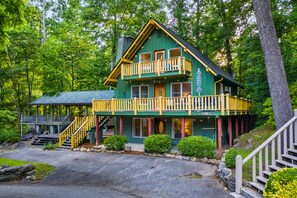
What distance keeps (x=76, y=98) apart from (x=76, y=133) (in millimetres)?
5514

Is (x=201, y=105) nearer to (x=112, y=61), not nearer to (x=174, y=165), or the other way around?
(x=174, y=165)

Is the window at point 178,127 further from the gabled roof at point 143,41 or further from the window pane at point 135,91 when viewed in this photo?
the gabled roof at point 143,41

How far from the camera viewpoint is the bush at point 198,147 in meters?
12.2

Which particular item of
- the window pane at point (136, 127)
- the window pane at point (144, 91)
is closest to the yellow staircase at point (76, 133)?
the window pane at point (136, 127)

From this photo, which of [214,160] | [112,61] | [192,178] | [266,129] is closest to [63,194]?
[192,178]

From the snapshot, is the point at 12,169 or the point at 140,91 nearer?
the point at 12,169

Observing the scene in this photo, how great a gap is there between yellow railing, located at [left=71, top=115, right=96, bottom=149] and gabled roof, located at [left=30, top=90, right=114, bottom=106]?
2.42m

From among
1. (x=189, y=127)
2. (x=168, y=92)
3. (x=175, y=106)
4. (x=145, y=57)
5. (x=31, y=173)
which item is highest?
(x=145, y=57)

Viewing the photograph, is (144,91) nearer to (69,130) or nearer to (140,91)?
(140,91)

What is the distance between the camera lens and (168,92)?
1728 cm

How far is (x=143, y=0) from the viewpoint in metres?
27.9

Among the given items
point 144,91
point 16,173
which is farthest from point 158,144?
point 16,173

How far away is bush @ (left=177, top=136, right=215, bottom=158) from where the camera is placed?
12.2 m

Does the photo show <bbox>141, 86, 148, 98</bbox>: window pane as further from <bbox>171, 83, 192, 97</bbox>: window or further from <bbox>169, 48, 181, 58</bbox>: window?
<bbox>169, 48, 181, 58</bbox>: window
